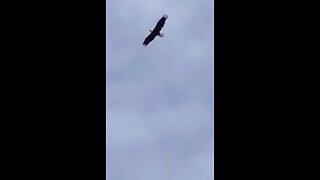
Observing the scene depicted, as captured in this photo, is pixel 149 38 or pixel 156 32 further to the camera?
pixel 149 38

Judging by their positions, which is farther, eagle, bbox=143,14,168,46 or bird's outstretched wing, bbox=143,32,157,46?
bird's outstretched wing, bbox=143,32,157,46

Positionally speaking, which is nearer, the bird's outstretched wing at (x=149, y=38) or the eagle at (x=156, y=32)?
the eagle at (x=156, y=32)

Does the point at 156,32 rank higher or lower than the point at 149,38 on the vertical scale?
higher
